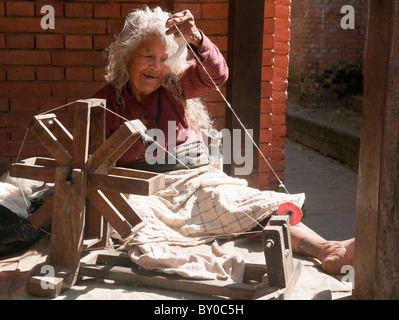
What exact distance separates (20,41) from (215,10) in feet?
4.85

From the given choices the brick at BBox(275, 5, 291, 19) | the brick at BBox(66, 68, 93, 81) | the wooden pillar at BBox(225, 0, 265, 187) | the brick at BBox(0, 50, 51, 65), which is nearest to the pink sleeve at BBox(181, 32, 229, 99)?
A: the wooden pillar at BBox(225, 0, 265, 187)

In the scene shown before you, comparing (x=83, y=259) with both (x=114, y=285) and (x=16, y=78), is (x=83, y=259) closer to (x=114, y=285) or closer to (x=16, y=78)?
(x=114, y=285)

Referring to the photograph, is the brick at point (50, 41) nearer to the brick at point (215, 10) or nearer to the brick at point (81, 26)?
the brick at point (81, 26)

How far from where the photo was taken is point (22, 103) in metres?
4.40

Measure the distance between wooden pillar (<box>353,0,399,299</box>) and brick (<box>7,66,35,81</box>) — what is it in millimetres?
2731

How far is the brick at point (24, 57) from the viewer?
4336mm

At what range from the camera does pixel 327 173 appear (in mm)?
8227

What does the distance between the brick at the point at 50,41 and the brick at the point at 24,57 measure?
5 cm

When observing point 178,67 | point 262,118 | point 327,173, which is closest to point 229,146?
point 262,118

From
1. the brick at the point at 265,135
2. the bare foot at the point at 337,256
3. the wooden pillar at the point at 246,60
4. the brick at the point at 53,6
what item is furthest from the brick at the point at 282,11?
the bare foot at the point at 337,256

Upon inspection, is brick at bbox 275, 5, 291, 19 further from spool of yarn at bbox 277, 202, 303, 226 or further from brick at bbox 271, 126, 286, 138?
spool of yarn at bbox 277, 202, 303, 226

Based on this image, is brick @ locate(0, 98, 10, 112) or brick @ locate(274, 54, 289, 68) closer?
brick @ locate(0, 98, 10, 112)

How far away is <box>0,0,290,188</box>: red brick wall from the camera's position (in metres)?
4.33

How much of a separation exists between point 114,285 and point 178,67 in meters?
1.40
